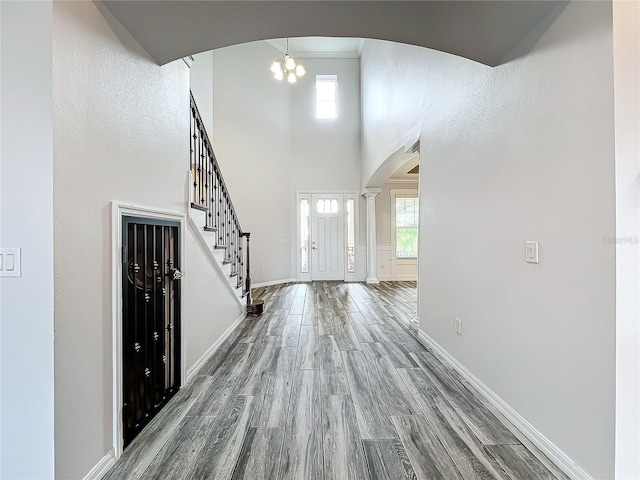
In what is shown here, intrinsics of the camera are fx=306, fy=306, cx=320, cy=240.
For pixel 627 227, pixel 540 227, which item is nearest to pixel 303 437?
pixel 540 227

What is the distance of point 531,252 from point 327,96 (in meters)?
7.42

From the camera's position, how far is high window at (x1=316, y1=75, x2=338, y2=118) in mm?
7961

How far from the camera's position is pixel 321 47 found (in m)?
7.69

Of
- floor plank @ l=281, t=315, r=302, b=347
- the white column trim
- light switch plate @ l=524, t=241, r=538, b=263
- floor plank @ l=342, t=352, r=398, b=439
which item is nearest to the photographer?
light switch plate @ l=524, t=241, r=538, b=263

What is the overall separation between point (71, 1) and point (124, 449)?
2180mm

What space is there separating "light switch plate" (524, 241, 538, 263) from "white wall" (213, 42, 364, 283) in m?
6.07

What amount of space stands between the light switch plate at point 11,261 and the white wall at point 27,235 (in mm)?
19

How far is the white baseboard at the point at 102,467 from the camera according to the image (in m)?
1.42

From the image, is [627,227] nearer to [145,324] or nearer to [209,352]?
[145,324]

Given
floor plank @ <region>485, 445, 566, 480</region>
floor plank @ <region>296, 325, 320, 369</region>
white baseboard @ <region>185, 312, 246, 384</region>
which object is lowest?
floor plank @ <region>485, 445, 566, 480</region>

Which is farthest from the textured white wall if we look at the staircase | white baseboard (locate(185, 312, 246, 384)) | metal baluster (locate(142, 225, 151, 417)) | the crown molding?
the crown molding

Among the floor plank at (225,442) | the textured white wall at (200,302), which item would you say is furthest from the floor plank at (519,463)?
the textured white wall at (200,302)

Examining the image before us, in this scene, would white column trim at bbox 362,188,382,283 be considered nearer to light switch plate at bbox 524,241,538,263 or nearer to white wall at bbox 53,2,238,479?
light switch plate at bbox 524,241,538,263

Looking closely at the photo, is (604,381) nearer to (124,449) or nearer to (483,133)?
(483,133)
